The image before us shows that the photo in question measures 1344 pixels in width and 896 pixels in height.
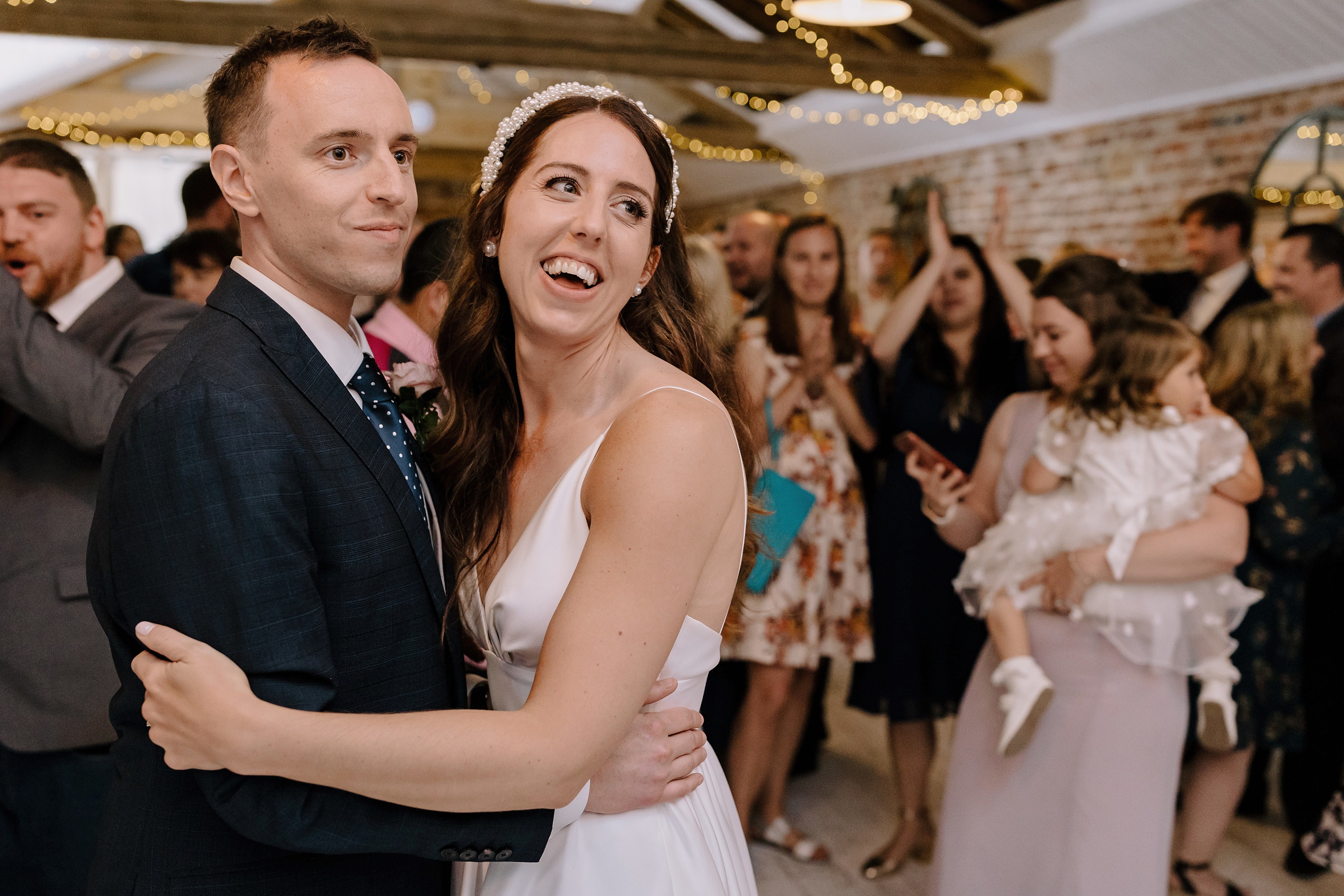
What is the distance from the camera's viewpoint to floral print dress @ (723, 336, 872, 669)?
11.3 ft

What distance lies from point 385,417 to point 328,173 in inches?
11.9

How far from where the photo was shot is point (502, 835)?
1187 millimetres

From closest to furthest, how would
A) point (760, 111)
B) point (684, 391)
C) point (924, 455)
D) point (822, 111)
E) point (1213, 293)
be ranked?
point (684, 391) → point (924, 455) → point (1213, 293) → point (822, 111) → point (760, 111)

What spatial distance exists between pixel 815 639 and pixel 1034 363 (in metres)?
1.10

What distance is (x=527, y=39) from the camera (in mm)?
6492

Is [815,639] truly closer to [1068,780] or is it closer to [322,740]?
[1068,780]

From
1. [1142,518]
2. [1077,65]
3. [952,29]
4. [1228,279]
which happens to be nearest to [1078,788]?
[1142,518]

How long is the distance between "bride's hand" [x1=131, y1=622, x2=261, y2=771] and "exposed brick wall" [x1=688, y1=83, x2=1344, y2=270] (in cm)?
453

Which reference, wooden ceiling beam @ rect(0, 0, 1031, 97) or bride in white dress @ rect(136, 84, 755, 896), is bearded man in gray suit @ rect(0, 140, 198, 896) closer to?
bride in white dress @ rect(136, 84, 755, 896)

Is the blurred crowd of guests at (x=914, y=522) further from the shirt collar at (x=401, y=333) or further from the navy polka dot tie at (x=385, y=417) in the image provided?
the navy polka dot tie at (x=385, y=417)

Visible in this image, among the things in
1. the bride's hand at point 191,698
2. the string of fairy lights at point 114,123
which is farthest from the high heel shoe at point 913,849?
the string of fairy lights at point 114,123

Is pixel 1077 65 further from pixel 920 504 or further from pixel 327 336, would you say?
pixel 327 336

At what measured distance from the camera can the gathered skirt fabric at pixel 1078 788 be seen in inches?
96.3

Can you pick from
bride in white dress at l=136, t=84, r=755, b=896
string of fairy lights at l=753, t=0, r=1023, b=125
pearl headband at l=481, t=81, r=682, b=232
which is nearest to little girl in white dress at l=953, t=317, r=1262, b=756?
bride in white dress at l=136, t=84, r=755, b=896
